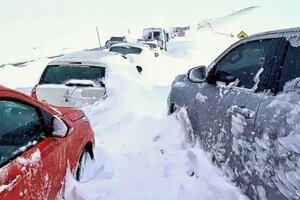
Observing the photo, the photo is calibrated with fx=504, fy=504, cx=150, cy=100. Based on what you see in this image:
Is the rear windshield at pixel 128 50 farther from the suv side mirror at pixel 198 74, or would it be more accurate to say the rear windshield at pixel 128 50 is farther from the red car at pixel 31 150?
the red car at pixel 31 150

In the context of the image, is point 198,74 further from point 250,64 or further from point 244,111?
point 244,111

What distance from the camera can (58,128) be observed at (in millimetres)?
4121

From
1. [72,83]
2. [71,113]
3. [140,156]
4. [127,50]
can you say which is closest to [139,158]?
[140,156]

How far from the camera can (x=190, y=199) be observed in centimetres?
458

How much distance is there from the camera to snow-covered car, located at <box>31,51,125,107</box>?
342 inches

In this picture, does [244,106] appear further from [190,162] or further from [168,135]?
[168,135]

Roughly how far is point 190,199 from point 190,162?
0.91 metres

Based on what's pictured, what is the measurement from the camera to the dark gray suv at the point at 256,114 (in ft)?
10.4

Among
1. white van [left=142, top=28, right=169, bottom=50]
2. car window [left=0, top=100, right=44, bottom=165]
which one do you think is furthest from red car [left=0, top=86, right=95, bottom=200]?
white van [left=142, top=28, right=169, bottom=50]

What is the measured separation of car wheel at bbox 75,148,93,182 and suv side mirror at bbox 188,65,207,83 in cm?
140

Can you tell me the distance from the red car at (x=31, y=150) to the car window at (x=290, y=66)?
5.78ft

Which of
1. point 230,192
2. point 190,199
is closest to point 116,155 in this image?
point 190,199

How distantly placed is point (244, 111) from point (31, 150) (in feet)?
5.35

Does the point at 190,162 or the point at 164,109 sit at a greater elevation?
the point at 190,162
